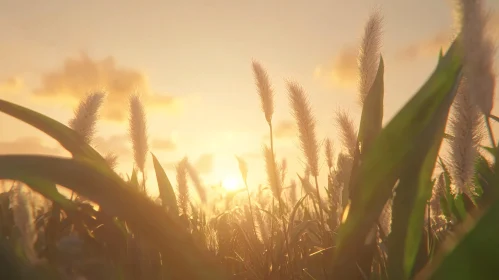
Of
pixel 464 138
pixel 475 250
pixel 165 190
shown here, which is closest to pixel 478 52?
pixel 464 138

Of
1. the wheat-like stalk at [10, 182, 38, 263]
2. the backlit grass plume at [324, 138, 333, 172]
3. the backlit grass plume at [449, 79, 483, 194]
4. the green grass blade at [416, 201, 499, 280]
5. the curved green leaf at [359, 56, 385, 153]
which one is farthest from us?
the backlit grass plume at [324, 138, 333, 172]

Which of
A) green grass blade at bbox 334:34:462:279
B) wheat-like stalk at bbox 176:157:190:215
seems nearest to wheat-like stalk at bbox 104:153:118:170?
wheat-like stalk at bbox 176:157:190:215

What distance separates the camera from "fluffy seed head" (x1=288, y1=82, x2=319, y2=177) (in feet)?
8.49

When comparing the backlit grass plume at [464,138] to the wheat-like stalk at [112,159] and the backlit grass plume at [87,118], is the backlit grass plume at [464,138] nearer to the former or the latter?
the backlit grass plume at [87,118]

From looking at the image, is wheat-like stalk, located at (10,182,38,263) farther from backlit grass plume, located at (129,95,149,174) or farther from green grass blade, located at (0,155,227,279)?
backlit grass plume, located at (129,95,149,174)

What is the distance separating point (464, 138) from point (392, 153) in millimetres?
722

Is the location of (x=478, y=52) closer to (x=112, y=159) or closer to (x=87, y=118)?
(x=87, y=118)

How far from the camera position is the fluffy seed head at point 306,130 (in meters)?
2.59

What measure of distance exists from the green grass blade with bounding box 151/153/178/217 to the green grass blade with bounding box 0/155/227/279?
0.73 metres

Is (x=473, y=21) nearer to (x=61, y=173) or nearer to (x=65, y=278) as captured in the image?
(x=61, y=173)

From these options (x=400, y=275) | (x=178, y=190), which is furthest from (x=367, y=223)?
(x=178, y=190)

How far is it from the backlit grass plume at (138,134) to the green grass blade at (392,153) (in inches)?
81.2

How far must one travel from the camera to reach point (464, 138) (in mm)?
1631

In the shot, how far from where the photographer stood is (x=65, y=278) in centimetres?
112
